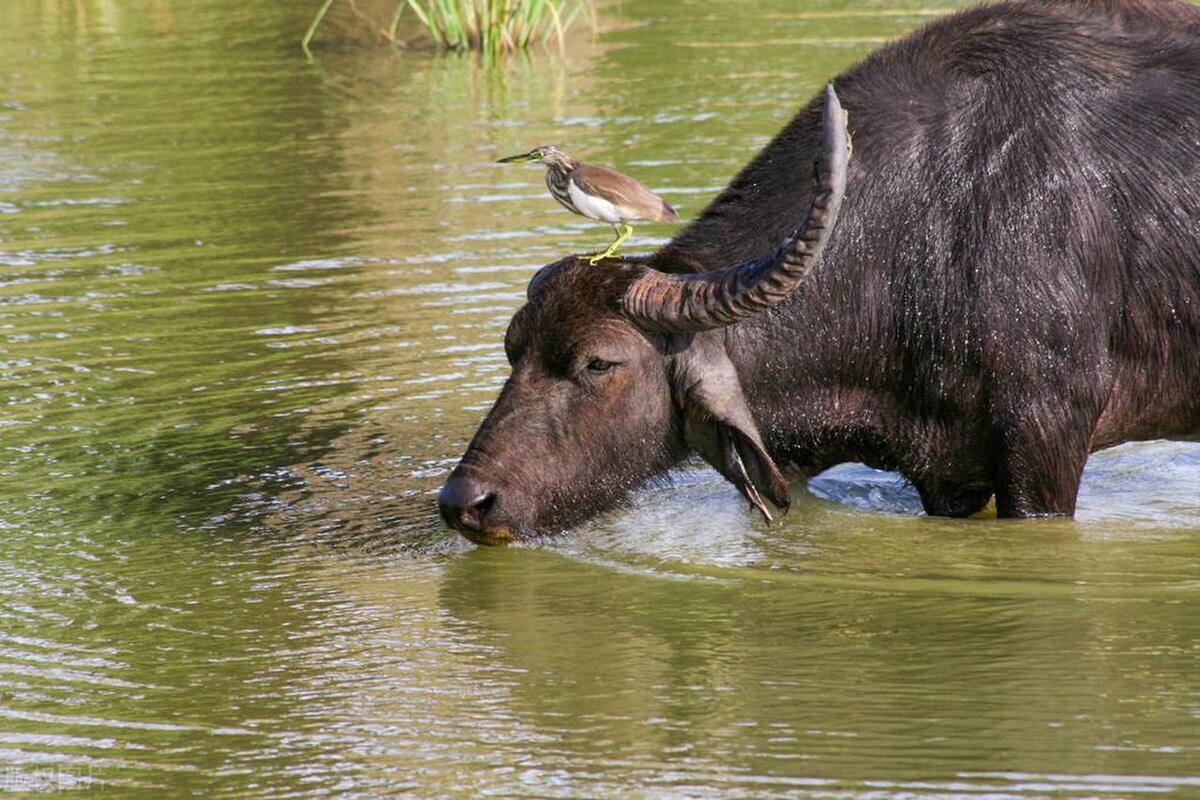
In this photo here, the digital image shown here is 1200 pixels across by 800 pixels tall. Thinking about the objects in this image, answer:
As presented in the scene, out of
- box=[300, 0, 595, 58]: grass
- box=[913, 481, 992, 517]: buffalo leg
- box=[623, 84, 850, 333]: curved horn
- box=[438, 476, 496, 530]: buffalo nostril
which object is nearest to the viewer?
box=[623, 84, 850, 333]: curved horn

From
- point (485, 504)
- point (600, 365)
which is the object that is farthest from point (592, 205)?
point (485, 504)

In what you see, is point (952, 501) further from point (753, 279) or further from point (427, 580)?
point (427, 580)

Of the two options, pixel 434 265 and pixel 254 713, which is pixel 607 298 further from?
pixel 434 265

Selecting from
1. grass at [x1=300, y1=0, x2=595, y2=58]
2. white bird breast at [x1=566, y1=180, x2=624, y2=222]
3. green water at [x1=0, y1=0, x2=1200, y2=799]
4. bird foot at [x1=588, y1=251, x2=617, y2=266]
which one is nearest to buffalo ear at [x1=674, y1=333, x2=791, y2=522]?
green water at [x1=0, y1=0, x2=1200, y2=799]

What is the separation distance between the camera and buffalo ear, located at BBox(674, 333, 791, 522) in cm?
638

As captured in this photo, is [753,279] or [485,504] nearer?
[753,279]

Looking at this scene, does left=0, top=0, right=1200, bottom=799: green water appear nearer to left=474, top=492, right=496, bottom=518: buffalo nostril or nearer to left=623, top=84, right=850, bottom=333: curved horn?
left=474, top=492, right=496, bottom=518: buffalo nostril

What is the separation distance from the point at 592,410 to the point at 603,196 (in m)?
0.72

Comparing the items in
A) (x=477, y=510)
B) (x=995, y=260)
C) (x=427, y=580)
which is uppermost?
(x=995, y=260)

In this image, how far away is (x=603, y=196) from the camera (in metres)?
6.55

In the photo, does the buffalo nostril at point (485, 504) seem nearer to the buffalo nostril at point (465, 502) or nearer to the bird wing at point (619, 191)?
the buffalo nostril at point (465, 502)

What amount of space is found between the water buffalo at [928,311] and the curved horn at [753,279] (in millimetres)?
24

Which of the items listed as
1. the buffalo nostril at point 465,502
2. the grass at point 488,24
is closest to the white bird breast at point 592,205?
the buffalo nostril at point 465,502

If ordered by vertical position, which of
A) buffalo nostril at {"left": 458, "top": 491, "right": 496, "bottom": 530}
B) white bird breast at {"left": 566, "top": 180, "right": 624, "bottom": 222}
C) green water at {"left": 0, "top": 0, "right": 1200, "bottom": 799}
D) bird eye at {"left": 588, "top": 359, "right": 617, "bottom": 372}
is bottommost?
green water at {"left": 0, "top": 0, "right": 1200, "bottom": 799}
